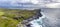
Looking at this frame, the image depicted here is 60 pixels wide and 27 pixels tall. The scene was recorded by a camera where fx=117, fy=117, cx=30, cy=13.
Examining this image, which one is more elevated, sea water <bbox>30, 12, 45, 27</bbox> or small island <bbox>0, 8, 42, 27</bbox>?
small island <bbox>0, 8, 42, 27</bbox>

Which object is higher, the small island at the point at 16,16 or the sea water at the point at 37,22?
the small island at the point at 16,16

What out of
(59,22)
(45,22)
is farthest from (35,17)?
(59,22)

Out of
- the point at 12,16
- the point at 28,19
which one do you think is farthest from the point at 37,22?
the point at 12,16

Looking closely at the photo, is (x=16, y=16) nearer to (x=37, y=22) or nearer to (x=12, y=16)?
(x=12, y=16)

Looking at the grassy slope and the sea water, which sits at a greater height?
the grassy slope

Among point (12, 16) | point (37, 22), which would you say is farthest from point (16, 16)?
point (37, 22)

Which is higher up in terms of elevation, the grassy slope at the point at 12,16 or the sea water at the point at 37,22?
the grassy slope at the point at 12,16
